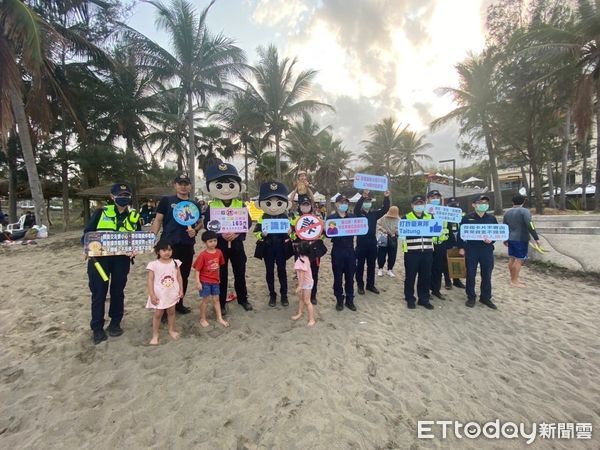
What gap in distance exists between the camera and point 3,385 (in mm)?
2939

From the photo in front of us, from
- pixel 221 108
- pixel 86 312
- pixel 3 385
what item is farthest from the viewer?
pixel 221 108

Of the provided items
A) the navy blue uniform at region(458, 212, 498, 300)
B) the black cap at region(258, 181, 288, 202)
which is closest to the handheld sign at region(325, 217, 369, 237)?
the black cap at region(258, 181, 288, 202)

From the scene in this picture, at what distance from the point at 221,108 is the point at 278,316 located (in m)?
20.9

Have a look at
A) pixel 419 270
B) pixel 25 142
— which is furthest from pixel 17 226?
pixel 419 270

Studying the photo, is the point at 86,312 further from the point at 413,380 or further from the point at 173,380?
the point at 413,380

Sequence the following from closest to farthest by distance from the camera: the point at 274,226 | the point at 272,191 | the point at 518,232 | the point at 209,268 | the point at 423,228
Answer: the point at 209,268 → the point at 274,226 → the point at 272,191 → the point at 423,228 → the point at 518,232

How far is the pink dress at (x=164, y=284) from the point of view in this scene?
11.8 ft

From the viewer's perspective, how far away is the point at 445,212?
209 inches

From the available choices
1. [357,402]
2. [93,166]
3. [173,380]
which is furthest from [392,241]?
[93,166]

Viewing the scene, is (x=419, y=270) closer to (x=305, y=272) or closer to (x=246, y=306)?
(x=305, y=272)

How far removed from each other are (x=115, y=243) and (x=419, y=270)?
14.9 ft

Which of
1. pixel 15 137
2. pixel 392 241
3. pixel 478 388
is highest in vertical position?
pixel 15 137

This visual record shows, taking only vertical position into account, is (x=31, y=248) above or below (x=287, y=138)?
below

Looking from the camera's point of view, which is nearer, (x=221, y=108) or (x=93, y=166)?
(x=93, y=166)
